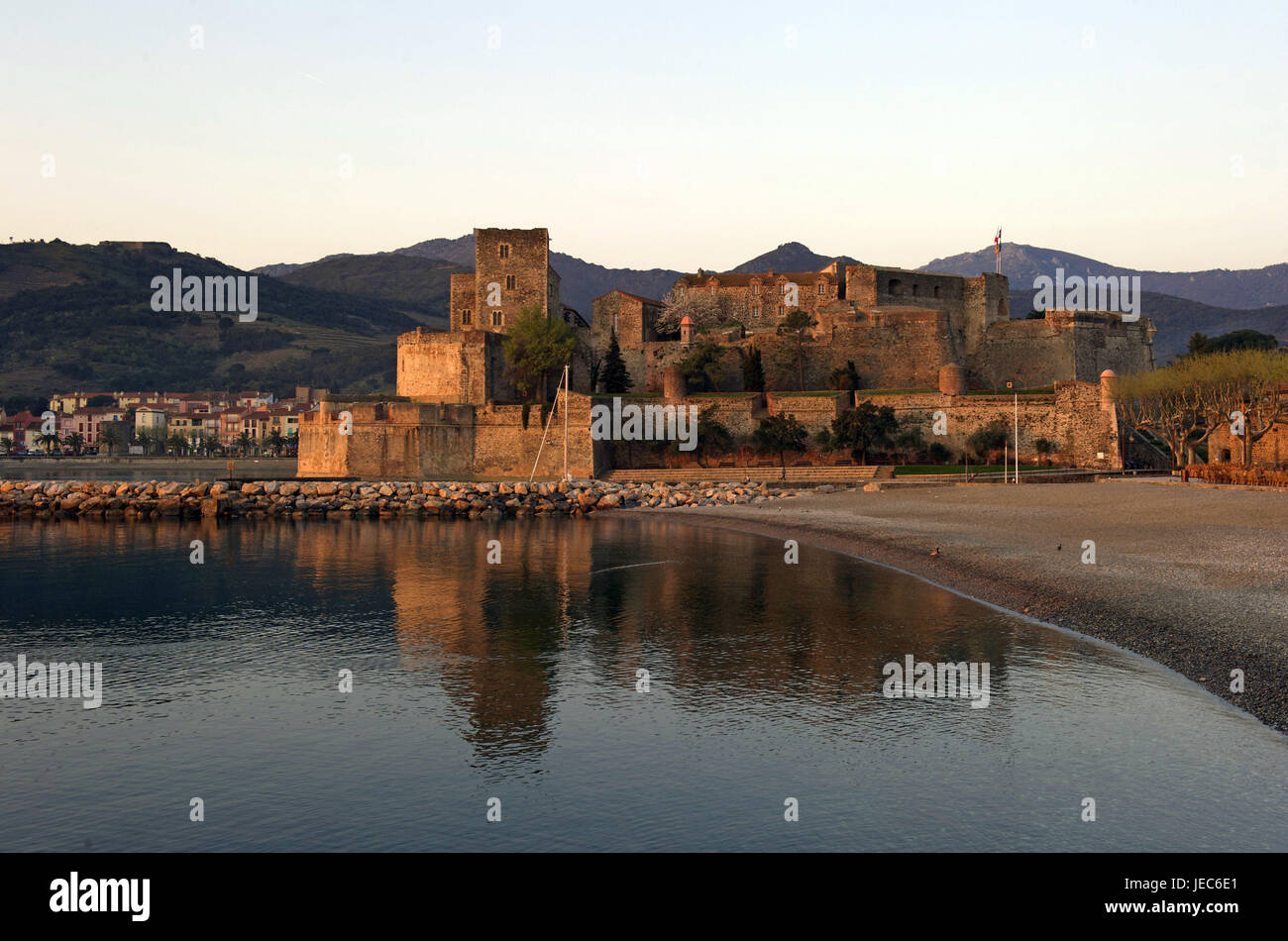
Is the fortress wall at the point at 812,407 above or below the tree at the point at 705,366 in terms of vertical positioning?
below

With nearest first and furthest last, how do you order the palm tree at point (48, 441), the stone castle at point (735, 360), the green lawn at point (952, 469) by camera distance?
the green lawn at point (952, 469) → the stone castle at point (735, 360) → the palm tree at point (48, 441)

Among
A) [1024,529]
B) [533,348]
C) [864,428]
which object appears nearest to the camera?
[1024,529]

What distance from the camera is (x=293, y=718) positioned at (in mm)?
13633

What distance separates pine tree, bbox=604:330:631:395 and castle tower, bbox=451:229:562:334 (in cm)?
561

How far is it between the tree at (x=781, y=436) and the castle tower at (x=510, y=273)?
2051 centimetres

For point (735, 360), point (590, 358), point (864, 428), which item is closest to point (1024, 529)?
point (864, 428)

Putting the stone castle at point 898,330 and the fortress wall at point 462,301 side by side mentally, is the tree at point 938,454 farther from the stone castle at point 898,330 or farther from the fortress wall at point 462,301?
the fortress wall at point 462,301

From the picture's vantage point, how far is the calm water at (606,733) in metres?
9.66

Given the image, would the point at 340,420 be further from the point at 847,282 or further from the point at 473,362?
the point at 847,282

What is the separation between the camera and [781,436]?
66.7 m

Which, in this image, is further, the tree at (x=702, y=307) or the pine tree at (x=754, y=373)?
the tree at (x=702, y=307)

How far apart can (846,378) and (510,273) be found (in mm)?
26423

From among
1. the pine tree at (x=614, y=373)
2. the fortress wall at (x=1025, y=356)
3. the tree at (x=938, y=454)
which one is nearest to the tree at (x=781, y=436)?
the tree at (x=938, y=454)

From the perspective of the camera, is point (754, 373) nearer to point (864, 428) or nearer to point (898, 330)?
point (864, 428)
